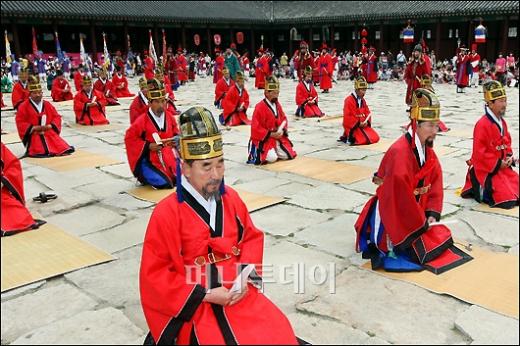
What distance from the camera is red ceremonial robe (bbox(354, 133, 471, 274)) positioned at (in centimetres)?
379

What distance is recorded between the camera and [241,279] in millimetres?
2611

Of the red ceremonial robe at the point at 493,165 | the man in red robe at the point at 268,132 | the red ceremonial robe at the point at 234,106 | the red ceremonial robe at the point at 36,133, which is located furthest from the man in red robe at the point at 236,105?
the red ceremonial robe at the point at 493,165

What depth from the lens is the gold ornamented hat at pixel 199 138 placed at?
2615mm

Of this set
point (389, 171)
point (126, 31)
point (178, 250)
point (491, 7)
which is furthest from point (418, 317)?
point (126, 31)

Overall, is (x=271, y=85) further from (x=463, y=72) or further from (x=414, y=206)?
(x=463, y=72)

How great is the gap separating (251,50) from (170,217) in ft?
109

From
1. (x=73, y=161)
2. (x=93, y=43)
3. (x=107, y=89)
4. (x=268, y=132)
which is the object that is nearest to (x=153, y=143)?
(x=268, y=132)

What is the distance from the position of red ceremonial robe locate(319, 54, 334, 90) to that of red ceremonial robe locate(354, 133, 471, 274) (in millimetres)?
15295

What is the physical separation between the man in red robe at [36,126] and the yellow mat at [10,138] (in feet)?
5.16

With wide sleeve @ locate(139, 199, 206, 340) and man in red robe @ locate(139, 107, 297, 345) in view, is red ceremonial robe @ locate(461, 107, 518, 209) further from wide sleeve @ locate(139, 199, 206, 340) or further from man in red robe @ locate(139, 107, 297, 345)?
wide sleeve @ locate(139, 199, 206, 340)

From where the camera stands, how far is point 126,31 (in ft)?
93.3

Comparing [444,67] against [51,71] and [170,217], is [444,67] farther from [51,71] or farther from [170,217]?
[170,217]

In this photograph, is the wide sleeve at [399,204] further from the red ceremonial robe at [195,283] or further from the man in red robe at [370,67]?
the man in red robe at [370,67]

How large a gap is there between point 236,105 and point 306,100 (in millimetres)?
1902
